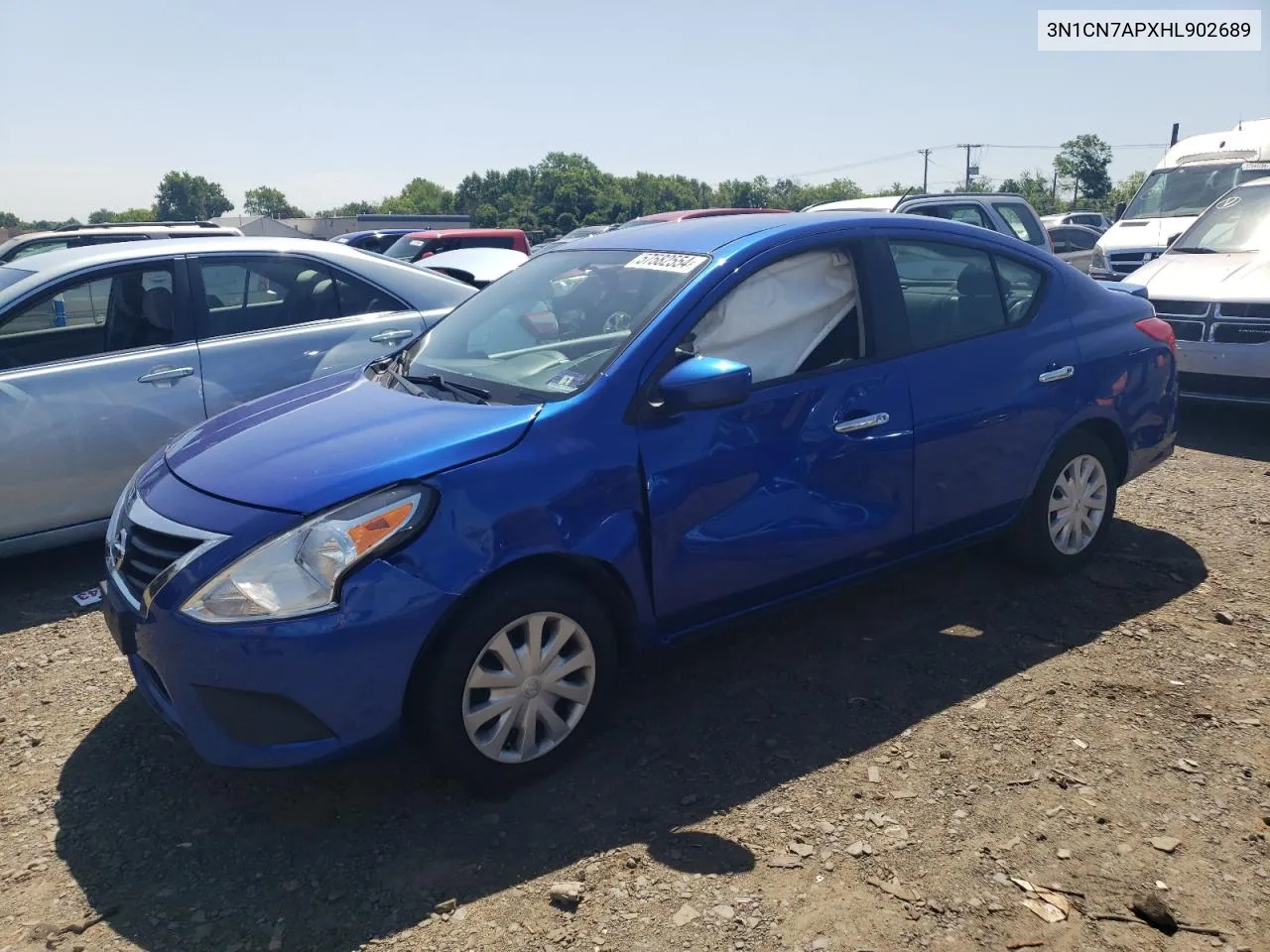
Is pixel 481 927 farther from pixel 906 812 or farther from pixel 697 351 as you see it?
pixel 697 351

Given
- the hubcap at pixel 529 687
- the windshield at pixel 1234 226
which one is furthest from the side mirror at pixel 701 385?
the windshield at pixel 1234 226

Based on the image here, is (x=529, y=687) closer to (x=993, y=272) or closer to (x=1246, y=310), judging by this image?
(x=993, y=272)

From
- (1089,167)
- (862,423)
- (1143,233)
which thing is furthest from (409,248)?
(1089,167)

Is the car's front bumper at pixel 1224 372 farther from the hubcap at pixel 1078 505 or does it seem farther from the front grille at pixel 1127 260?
the front grille at pixel 1127 260

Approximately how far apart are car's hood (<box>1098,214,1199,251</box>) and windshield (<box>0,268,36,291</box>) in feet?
35.3

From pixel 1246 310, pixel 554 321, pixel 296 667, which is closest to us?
pixel 296 667

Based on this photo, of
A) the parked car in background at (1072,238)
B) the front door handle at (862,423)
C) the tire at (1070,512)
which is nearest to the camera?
the front door handle at (862,423)

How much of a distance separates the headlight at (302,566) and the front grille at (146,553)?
0.74 feet

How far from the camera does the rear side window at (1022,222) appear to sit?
11109 millimetres

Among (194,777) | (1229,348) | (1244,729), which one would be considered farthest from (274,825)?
(1229,348)

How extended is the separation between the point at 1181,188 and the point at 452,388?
41.1ft

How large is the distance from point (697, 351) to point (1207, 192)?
12.0m

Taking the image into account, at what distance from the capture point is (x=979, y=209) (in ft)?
36.1

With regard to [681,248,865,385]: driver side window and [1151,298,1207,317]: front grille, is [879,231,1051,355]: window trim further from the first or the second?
[1151,298,1207,317]: front grille
